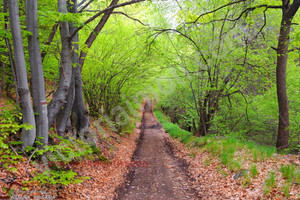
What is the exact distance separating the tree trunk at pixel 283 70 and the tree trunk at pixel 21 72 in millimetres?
7278

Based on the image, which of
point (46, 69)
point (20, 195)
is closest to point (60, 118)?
point (46, 69)

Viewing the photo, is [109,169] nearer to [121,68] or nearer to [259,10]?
[121,68]

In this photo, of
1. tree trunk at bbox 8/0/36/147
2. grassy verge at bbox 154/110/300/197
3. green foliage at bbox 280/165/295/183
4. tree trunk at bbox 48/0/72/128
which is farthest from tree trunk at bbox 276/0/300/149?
tree trunk at bbox 8/0/36/147

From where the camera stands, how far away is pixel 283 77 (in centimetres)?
662

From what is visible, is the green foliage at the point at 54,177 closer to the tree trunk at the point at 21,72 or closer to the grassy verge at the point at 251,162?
the tree trunk at the point at 21,72

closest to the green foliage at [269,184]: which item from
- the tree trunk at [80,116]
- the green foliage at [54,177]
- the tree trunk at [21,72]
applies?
the green foliage at [54,177]

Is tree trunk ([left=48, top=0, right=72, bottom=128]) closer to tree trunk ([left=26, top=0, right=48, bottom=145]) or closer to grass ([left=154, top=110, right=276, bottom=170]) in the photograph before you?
tree trunk ([left=26, top=0, right=48, bottom=145])

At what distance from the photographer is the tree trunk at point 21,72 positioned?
381 centimetres

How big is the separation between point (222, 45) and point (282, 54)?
2.88 meters

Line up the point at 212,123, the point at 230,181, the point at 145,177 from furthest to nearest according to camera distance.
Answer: the point at 212,123 → the point at 145,177 → the point at 230,181

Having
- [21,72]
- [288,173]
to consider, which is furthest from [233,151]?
[21,72]

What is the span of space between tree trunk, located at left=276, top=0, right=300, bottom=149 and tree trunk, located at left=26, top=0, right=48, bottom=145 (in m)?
7.07

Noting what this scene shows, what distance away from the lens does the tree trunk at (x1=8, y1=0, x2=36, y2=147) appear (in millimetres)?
3811

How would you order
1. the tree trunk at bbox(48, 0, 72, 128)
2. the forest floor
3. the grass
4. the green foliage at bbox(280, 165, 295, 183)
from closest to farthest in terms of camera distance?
the forest floor < the green foliage at bbox(280, 165, 295, 183) < the tree trunk at bbox(48, 0, 72, 128) < the grass
